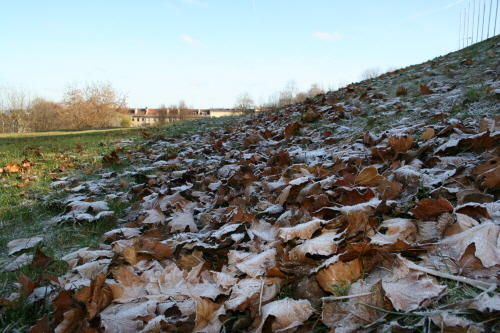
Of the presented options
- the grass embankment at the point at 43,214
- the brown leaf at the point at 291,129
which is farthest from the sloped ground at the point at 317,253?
the brown leaf at the point at 291,129

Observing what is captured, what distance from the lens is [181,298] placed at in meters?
1.25

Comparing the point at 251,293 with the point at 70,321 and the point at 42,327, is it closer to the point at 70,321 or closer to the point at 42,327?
the point at 70,321

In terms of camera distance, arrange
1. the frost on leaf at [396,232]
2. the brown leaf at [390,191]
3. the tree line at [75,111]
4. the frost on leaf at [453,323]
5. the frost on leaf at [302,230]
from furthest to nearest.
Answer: the tree line at [75,111] → the brown leaf at [390,191] → the frost on leaf at [302,230] → the frost on leaf at [396,232] → the frost on leaf at [453,323]

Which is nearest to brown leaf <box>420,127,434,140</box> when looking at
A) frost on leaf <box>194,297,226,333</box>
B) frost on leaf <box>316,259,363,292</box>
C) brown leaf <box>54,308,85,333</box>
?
frost on leaf <box>316,259,363,292</box>

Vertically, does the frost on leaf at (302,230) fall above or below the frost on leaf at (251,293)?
above

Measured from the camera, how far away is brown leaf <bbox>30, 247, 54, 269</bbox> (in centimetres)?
168

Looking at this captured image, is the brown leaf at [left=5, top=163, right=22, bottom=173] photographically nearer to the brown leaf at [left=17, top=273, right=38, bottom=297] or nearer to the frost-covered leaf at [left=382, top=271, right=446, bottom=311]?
the brown leaf at [left=17, top=273, right=38, bottom=297]

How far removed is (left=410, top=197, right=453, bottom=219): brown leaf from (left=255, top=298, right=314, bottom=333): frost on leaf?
0.69 m

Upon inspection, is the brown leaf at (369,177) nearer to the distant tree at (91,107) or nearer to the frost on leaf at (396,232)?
the frost on leaf at (396,232)

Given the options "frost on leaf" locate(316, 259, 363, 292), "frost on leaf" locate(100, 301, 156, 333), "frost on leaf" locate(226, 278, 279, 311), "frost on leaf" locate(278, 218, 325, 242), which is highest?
"frost on leaf" locate(278, 218, 325, 242)

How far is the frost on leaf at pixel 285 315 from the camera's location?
0.99 metres

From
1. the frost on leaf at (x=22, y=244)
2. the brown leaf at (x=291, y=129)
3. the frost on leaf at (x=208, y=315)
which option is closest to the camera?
the frost on leaf at (x=208, y=315)

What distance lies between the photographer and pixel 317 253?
1.21 meters

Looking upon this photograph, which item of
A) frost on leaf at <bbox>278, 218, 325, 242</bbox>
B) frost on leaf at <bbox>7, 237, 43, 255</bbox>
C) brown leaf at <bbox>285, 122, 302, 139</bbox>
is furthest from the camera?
brown leaf at <bbox>285, 122, 302, 139</bbox>
